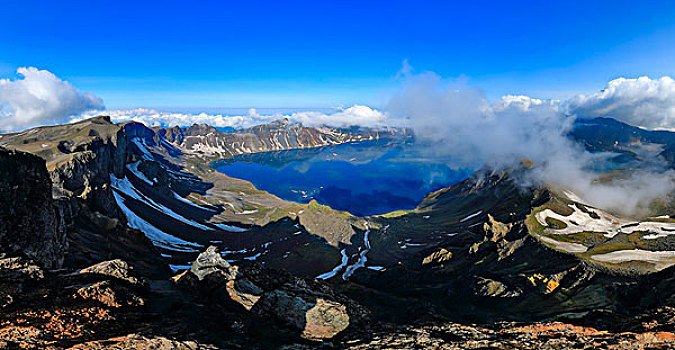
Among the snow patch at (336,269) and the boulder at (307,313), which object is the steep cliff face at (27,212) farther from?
the snow patch at (336,269)

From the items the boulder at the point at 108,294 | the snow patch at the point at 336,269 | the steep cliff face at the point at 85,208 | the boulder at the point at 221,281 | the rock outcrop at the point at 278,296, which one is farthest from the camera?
the snow patch at the point at 336,269

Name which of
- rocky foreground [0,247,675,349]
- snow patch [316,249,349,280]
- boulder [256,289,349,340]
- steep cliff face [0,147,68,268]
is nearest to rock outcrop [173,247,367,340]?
boulder [256,289,349,340]

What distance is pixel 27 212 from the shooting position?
119ft

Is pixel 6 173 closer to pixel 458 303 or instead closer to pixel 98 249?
pixel 98 249

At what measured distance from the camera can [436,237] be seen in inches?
6781

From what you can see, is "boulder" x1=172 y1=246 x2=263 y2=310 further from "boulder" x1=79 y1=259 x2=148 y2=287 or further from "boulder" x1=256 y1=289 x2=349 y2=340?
"boulder" x1=79 y1=259 x2=148 y2=287

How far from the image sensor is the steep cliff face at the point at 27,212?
33031mm

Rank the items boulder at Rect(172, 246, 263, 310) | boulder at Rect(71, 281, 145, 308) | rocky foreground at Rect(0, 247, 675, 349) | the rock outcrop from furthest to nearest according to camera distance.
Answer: boulder at Rect(172, 246, 263, 310)
the rock outcrop
boulder at Rect(71, 281, 145, 308)
rocky foreground at Rect(0, 247, 675, 349)

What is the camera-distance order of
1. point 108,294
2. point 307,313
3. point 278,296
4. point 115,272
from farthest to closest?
point 278,296, point 307,313, point 115,272, point 108,294

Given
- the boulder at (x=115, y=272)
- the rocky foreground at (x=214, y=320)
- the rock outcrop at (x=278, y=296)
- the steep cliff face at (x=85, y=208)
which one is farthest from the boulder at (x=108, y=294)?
the steep cliff face at (x=85, y=208)

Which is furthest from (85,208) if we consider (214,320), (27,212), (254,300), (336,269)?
(214,320)

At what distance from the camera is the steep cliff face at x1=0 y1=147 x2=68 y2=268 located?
33.0 metres

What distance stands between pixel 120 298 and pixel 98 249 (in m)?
59.7

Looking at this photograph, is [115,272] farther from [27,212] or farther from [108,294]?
[27,212]
